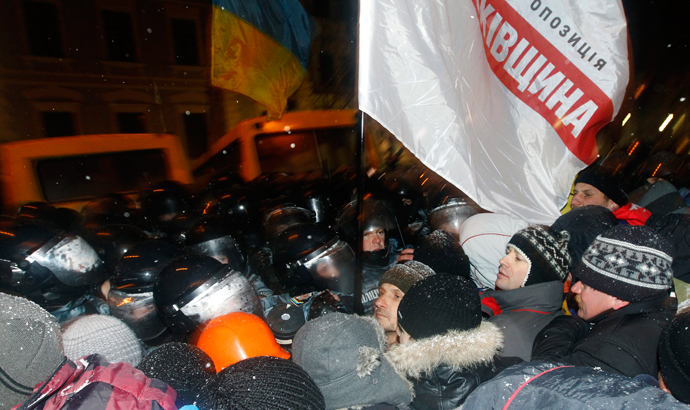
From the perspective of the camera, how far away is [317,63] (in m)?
19.3

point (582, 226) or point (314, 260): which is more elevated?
point (582, 226)

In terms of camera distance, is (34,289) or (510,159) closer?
(510,159)

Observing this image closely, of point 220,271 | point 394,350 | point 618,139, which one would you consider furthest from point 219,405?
point 618,139

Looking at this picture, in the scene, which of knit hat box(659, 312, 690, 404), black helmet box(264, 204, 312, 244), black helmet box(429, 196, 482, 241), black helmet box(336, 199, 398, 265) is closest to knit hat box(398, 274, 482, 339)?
knit hat box(659, 312, 690, 404)

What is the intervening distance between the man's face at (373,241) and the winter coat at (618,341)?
2.48 metres

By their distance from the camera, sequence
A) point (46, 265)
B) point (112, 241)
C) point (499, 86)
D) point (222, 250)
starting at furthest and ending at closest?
1. point (112, 241)
2. point (222, 250)
3. point (46, 265)
4. point (499, 86)

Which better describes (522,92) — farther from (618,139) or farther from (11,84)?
(11,84)

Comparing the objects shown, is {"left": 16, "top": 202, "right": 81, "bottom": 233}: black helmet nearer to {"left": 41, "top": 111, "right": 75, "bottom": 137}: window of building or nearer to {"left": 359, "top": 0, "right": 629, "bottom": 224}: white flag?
{"left": 359, "top": 0, "right": 629, "bottom": 224}: white flag

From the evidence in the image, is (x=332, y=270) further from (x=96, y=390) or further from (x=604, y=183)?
(x=604, y=183)

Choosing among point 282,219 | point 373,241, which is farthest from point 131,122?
point 373,241

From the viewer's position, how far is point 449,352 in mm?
1624

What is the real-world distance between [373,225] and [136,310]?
8.40ft

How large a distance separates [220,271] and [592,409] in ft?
8.92

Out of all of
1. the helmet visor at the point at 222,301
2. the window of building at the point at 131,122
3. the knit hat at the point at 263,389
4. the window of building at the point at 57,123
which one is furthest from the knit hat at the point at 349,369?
the window of building at the point at 131,122
